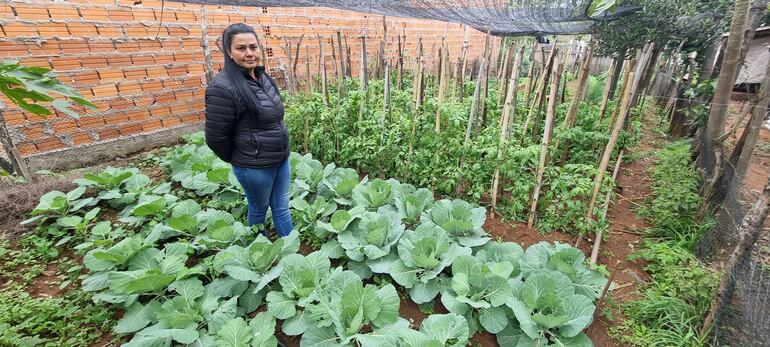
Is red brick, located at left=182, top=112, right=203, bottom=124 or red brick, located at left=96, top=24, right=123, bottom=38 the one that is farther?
red brick, located at left=182, top=112, right=203, bottom=124

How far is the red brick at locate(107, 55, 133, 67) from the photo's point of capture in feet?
12.8

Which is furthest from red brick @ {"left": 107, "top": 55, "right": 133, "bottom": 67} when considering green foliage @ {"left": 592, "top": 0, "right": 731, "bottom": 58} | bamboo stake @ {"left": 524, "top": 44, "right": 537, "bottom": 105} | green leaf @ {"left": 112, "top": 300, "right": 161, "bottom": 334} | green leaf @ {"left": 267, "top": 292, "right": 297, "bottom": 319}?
green foliage @ {"left": 592, "top": 0, "right": 731, "bottom": 58}

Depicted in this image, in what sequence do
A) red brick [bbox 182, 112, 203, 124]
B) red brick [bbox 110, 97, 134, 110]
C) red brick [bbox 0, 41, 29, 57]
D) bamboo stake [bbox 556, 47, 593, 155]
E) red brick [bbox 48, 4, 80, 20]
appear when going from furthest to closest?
red brick [bbox 182, 112, 203, 124], red brick [bbox 110, 97, 134, 110], red brick [bbox 48, 4, 80, 20], red brick [bbox 0, 41, 29, 57], bamboo stake [bbox 556, 47, 593, 155]

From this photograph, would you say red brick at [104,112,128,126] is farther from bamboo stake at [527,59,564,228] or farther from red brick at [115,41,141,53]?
bamboo stake at [527,59,564,228]

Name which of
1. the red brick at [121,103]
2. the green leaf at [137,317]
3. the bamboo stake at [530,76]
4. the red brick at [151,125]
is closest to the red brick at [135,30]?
the red brick at [121,103]

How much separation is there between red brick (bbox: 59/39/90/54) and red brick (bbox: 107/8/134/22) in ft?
1.38

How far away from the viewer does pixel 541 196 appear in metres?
3.23

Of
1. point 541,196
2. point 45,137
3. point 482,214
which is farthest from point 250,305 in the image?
point 45,137

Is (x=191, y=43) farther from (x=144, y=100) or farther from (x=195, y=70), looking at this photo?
(x=144, y=100)

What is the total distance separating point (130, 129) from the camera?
4289 mm

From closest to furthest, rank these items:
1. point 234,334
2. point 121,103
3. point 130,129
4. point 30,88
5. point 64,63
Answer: point 30,88 → point 234,334 → point 64,63 → point 121,103 → point 130,129

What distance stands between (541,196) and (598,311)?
1275 millimetres

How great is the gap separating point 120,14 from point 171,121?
1.39 metres

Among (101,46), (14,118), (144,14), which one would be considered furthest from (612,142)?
(14,118)
